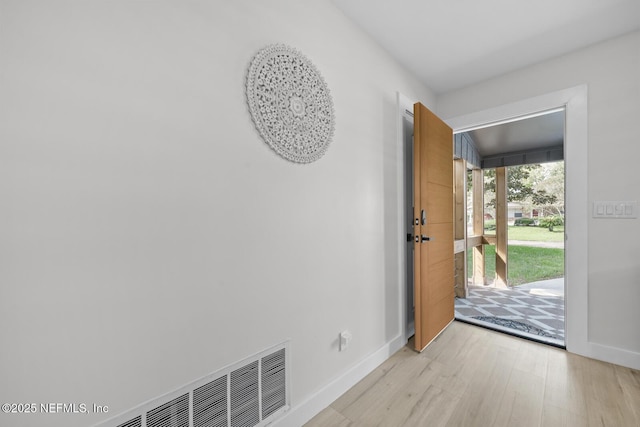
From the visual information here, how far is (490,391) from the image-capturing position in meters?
1.59

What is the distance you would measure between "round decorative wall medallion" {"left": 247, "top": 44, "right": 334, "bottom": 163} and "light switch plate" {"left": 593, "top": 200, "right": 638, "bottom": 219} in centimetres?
211

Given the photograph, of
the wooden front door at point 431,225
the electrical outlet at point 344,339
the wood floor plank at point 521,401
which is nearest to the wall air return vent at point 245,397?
the electrical outlet at point 344,339

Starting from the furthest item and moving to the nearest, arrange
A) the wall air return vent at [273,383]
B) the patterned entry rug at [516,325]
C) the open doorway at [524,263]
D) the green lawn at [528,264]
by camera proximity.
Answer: the green lawn at [528,264]
the open doorway at [524,263]
the patterned entry rug at [516,325]
the wall air return vent at [273,383]

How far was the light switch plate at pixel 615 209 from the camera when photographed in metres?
1.82

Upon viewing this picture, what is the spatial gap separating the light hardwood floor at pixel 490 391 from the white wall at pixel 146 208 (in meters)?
0.34

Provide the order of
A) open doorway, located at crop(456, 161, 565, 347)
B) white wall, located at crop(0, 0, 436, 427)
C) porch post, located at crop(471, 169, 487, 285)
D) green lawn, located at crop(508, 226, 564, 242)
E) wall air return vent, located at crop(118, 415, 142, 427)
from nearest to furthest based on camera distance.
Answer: white wall, located at crop(0, 0, 436, 427)
wall air return vent, located at crop(118, 415, 142, 427)
open doorway, located at crop(456, 161, 565, 347)
porch post, located at crop(471, 169, 487, 285)
green lawn, located at crop(508, 226, 564, 242)

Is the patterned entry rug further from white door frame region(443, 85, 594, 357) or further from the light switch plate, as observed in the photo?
the light switch plate

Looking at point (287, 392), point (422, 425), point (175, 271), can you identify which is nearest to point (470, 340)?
point (422, 425)

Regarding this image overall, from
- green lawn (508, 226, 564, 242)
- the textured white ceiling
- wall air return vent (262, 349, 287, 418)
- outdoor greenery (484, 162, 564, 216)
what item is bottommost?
wall air return vent (262, 349, 287, 418)

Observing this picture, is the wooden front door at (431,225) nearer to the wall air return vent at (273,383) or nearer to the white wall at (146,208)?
the white wall at (146,208)

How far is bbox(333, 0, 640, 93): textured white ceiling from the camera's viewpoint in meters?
1.60

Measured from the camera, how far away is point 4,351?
658mm

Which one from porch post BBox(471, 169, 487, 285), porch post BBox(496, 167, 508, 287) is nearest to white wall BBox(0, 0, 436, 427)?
porch post BBox(471, 169, 487, 285)

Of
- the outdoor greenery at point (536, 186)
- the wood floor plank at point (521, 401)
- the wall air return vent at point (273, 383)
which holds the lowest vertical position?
the wood floor plank at point (521, 401)
